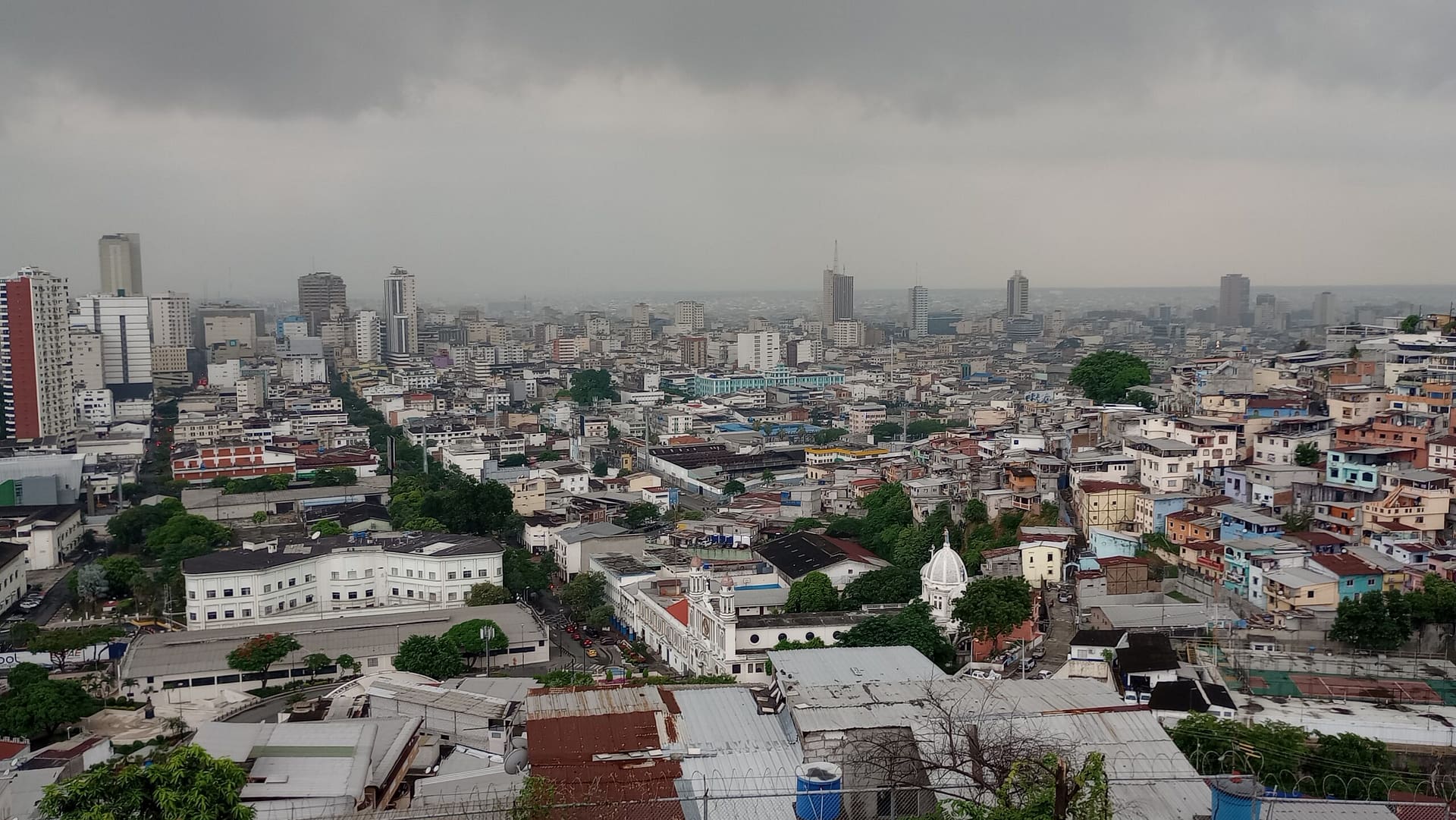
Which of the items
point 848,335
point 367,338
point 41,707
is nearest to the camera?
point 41,707

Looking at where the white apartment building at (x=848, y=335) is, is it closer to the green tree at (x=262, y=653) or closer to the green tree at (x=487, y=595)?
the green tree at (x=487, y=595)

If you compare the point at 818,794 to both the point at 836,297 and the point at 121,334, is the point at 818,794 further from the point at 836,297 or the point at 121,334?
the point at 836,297

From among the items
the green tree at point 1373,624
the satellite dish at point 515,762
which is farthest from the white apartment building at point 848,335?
the satellite dish at point 515,762

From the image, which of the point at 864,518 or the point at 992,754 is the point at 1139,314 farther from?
the point at 992,754

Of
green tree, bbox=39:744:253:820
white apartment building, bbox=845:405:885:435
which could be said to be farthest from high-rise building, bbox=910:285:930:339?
green tree, bbox=39:744:253:820

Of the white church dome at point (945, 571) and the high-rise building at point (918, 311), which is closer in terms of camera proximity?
the white church dome at point (945, 571)

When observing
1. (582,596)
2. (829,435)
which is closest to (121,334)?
(829,435)

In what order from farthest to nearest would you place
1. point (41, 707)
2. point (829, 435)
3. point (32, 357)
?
point (829, 435)
point (32, 357)
point (41, 707)
